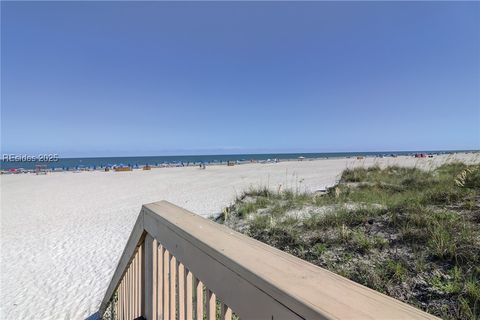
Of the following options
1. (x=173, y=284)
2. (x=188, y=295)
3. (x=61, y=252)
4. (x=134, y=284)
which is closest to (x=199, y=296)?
(x=188, y=295)

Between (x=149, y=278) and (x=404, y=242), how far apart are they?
9.82 ft

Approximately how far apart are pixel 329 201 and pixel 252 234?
2224mm

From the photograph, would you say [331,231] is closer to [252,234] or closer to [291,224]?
[291,224]

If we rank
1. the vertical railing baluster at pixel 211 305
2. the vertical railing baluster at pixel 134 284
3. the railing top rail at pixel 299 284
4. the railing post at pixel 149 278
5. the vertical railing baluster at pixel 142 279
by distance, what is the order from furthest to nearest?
the vertical railing baluster at pixel 134 284 → the vertical railing baluster at pixel 142 279 → the railing post at pixel 149 278 → the vertical railing baluster at pixel 211 305 → the railing top rail at pixel 299 284

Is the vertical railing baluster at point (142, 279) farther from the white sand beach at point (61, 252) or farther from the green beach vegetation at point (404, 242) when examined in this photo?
the white sand beach at point (61, 252)

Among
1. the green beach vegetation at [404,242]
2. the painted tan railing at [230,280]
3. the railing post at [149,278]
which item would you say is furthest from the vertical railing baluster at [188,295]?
the green beach vegetation at [404,242]

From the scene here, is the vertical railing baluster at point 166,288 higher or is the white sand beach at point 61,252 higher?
the vertical railing baluster at point 166,288

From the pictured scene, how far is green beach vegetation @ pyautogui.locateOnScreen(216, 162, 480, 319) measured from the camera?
2.37m

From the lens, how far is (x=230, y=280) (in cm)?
84

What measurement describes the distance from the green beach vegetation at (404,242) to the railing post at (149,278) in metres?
2.00

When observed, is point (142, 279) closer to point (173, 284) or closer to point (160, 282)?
point (160, 282)

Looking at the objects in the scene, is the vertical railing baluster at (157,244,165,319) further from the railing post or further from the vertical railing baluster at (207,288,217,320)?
the vertical railing baluster at (207,288,217,320)

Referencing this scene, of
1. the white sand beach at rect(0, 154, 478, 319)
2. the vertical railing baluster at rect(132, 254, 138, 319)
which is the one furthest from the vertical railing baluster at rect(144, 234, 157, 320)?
the white sand beach at rect(0, 154, 478, 319)

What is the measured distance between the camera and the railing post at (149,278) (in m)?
1.60
